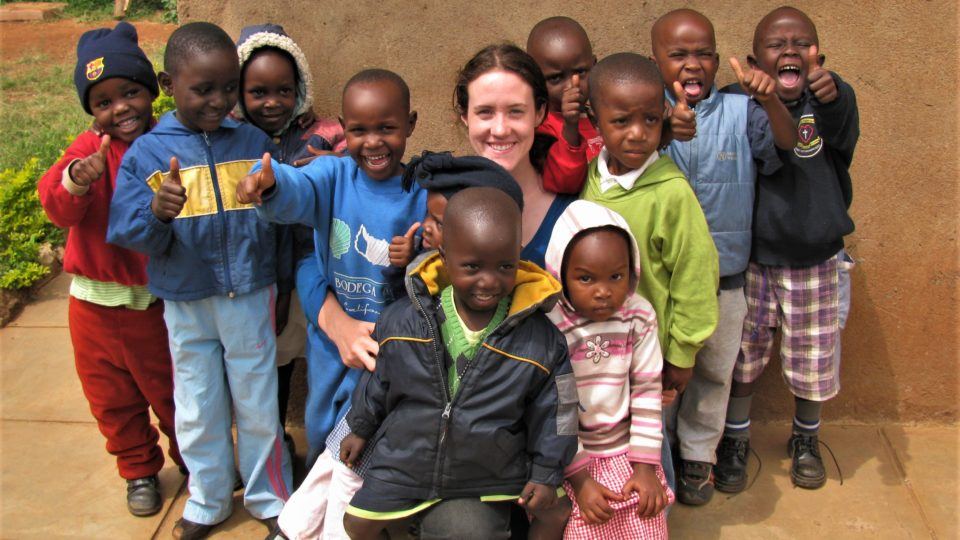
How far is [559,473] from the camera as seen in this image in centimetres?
240

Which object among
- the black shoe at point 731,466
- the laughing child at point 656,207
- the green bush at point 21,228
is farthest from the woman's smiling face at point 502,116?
the green bush at point 21,228

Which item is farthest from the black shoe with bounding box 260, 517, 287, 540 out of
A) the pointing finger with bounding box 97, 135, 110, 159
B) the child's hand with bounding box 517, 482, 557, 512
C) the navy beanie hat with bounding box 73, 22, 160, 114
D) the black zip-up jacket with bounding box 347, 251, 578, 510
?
the navy beanie hat with bounding box 73, 22, 160, 114

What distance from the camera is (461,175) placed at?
8.25 feet

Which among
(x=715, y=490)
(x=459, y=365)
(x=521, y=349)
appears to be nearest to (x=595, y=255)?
(x=521, y=349)

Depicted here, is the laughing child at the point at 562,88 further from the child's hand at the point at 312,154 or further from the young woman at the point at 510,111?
the child's hand at the point at 312,154

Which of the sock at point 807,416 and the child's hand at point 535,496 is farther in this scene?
the sock at point 807,416

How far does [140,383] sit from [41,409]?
42.4 inches

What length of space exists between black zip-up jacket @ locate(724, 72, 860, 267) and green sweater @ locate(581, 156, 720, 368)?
0.46m

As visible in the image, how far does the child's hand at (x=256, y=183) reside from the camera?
2428 millimetres

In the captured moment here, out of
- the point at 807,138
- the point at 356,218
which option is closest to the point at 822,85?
the point at 807,138

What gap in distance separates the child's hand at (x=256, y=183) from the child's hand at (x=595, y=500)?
1.26 metres

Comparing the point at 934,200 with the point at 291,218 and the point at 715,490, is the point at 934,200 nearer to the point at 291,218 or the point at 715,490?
the point at 715,490

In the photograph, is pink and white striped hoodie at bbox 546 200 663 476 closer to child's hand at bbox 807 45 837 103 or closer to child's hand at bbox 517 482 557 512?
child's hand at bbox 517 482 557 512

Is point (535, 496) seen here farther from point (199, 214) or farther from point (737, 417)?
point (199, 214)
